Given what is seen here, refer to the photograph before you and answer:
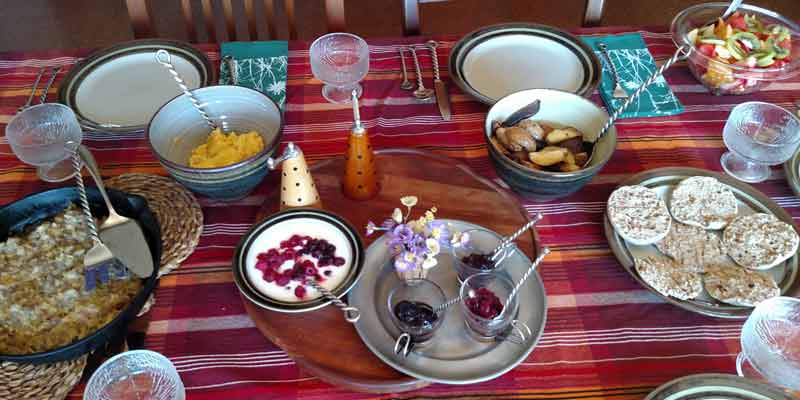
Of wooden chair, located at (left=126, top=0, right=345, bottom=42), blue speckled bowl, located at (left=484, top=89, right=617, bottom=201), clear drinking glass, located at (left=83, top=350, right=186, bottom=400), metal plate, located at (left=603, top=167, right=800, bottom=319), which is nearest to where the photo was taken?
clear drinking glass, located at (left=83, top=350, right=186, bottom=400)

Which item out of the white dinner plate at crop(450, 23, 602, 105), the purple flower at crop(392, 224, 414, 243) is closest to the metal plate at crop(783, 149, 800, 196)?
the white dinner plate at crop(450, 23, 602, 105)

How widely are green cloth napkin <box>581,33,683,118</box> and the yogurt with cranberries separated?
647 mm

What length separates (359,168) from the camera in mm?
998

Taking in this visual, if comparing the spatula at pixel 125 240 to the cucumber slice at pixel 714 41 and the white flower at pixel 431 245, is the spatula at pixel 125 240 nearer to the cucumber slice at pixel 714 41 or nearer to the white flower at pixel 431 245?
the white flower at pixel 431 245

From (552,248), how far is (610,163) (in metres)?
0.24

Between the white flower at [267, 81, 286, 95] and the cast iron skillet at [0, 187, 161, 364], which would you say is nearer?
the cast iron skillet at [0, 187, 161, 364]

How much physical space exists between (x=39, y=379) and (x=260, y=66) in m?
0.74

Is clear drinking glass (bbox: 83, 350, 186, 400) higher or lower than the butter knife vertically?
lower

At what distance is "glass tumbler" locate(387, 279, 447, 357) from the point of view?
0.81m

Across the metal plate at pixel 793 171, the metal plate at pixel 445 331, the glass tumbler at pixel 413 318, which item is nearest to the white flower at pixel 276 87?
the metal plate at pixel 445 331

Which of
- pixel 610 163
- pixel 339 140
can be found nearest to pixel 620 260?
pixel 610 163

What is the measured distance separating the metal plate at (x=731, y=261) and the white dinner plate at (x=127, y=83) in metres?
0.84

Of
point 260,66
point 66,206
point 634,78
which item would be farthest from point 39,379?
point 634,78

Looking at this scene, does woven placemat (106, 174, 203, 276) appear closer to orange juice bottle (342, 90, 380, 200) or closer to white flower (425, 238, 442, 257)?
orange juice bottle (342, 90, 380, 200)
